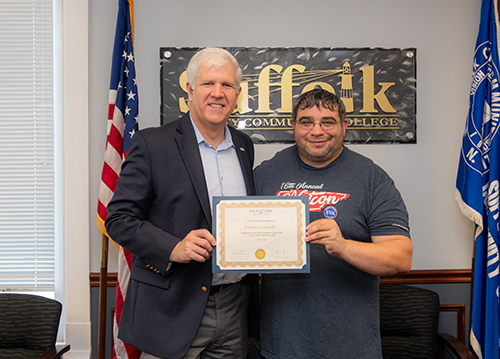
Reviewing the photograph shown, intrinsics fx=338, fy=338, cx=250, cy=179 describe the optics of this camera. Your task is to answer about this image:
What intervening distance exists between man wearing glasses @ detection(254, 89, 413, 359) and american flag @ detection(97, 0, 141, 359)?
1137 mm

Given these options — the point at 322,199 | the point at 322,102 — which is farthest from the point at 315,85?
the point at 322,199

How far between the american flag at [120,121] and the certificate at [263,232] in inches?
47.2

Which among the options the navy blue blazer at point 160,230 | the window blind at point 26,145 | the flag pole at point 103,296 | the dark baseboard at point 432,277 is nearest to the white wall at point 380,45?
the dark baseboard at point 432,277

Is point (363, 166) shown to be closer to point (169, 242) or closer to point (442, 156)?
point (169, 242)

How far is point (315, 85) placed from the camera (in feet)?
8.50

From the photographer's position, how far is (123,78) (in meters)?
2.38

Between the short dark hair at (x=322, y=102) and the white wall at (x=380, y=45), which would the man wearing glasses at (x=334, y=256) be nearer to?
the short dark hair at (x=322, y=102)

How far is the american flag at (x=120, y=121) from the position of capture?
232 centimetres

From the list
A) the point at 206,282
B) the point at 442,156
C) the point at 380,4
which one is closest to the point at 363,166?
the point at 206,282

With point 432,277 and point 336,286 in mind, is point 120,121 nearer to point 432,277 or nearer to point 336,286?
point 336,286

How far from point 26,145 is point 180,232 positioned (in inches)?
73.1

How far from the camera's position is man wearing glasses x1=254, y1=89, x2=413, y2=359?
5.01 ft

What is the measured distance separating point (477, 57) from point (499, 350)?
6.69 feet

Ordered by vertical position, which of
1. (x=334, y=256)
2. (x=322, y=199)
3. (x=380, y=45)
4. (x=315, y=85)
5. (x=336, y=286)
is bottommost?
(x=336, y=286)
